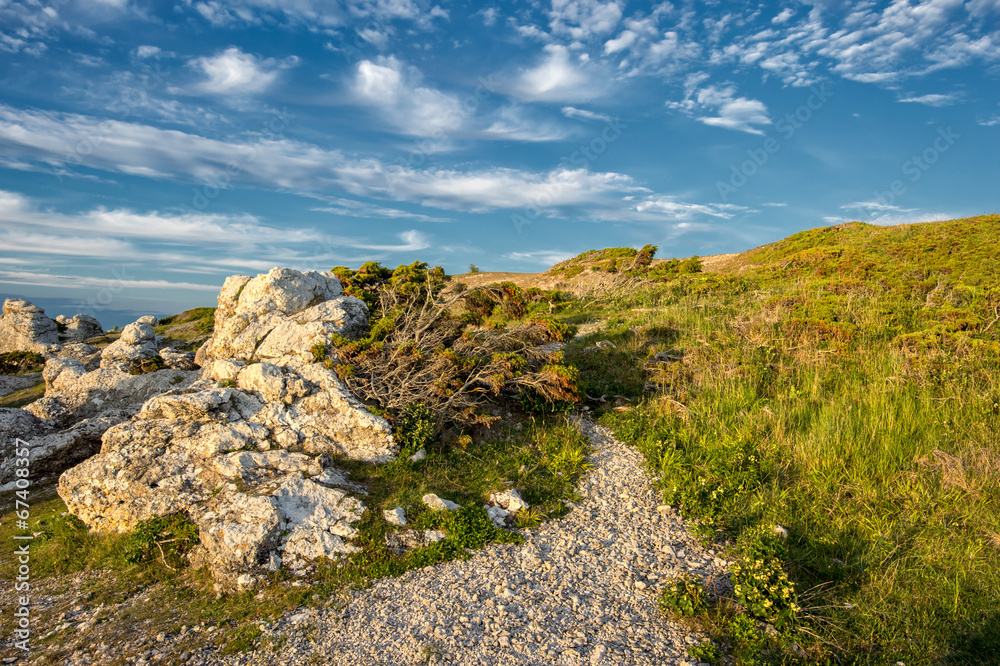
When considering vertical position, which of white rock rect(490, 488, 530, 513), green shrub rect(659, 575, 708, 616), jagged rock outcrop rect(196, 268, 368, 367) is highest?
jagged rock outcrop rect(196, 268, 368, 367)

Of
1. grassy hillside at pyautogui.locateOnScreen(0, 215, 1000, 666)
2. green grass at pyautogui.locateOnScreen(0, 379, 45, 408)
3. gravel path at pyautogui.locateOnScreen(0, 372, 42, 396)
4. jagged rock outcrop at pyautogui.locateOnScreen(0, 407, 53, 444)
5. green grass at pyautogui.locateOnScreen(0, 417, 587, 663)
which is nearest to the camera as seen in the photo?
grassy hillside at pyautogui.locateOnScreen(0, 215, 1000, 666)

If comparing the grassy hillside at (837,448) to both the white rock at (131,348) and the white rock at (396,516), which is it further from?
the white rock at (131,348)

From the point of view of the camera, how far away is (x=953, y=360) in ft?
32.6

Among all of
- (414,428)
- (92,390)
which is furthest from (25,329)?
(414,428)

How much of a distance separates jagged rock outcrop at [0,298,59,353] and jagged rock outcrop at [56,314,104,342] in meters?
2.22

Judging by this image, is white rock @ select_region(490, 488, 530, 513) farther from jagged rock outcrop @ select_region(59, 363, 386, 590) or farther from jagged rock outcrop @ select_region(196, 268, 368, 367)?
jagged rock outcrop @ select_region(196, 268, 368, 367)

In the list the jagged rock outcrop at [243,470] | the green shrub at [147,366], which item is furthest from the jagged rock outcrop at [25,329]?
the jagged rock outcrop at [243,470]

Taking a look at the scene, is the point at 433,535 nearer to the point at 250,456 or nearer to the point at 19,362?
the point at 250,456

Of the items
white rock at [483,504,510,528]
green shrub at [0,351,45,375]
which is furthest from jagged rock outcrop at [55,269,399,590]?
green shrub at [0,351,45,375]

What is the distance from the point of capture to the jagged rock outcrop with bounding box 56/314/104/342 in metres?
27.2

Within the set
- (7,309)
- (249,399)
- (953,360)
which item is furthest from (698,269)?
(7,309)

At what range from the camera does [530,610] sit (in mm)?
5504

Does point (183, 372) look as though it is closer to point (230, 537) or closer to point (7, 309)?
point (230, 537)

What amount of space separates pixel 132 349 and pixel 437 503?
12519mm
